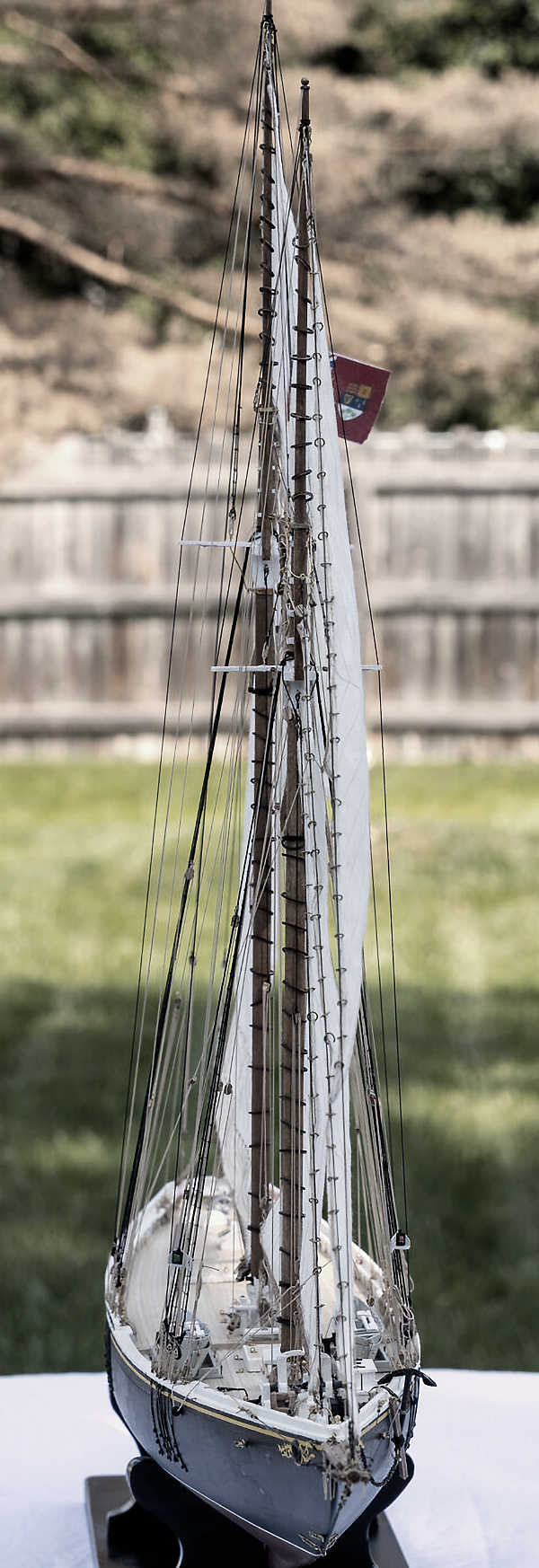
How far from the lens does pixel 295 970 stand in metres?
1.19

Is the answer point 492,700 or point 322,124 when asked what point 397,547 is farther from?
point 322,124

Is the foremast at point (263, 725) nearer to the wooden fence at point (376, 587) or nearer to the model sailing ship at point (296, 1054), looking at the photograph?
the model sailing ship at point (296, 1054)

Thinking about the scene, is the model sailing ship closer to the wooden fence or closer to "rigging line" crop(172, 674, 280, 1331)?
"rigging line" crop(172, 674, 280, 1331)

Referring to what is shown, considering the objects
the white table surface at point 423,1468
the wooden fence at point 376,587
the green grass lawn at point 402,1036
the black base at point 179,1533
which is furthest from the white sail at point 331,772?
the wooden fence at point 376,587

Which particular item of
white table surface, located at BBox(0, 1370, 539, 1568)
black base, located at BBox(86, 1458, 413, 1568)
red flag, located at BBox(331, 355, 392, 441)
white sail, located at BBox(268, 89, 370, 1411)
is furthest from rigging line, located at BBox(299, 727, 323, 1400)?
white table surface, located at BBox(0, 1370, 539, 1568)

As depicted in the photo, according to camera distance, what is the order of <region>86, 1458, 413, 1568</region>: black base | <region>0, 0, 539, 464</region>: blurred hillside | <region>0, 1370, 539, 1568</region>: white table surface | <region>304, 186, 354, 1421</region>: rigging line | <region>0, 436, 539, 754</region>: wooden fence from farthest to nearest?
<region>0, 436, 539, 754</region>: wooden fence → <region>0, 0, 539, 464</region>: blurred hillside → <region>0, 1370, 539, 1568</region>: white table surface → <region>86, 1458, 413, 1568</region>: black base → <region>304, 186, 354, 1421</region>: rigging line

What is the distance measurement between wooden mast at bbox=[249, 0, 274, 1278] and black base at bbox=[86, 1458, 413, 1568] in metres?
0.19

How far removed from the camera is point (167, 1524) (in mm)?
1317

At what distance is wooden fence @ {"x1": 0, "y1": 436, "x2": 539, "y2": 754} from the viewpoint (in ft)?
21.6

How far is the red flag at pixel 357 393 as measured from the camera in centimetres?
126

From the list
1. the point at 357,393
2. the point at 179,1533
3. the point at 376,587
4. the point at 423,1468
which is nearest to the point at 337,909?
the point at 357,393

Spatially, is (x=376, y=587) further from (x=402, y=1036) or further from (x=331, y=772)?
(x=331, y=772)

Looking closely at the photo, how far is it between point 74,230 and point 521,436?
7.41 ft

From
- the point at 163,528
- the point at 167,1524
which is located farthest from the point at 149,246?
the point at 167,1524
